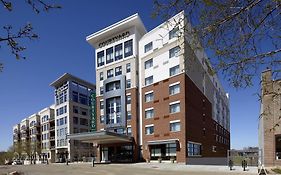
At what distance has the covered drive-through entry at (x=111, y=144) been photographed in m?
56.8

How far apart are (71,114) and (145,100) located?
40.3 metres

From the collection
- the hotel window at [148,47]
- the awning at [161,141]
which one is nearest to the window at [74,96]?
the hotel window at [148,47]

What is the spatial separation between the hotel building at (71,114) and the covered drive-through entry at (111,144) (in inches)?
994

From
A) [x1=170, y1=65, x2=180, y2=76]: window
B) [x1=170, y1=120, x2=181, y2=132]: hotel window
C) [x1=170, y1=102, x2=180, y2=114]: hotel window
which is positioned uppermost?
[x1=170, y1=65, x2=180, y2=76]: window

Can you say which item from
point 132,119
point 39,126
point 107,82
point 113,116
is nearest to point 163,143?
point 132,119

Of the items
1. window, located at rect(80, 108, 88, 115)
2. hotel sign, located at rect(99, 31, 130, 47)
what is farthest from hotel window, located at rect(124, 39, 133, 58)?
window, located at rect(80, 108, 88, 115)

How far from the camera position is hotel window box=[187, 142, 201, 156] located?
178ft

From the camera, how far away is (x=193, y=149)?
56.7 m

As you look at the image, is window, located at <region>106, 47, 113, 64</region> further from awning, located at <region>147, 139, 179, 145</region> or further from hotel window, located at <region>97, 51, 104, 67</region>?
awning, located at <region>147, 139, 179, 145</region>

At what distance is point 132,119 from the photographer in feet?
203

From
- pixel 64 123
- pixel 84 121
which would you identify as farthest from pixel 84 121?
pixel 64 123

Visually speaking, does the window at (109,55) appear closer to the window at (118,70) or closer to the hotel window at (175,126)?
the window at (118,70)

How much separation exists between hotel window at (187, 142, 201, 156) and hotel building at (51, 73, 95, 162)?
142 ft

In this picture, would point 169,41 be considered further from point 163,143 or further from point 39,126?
point 39,126
